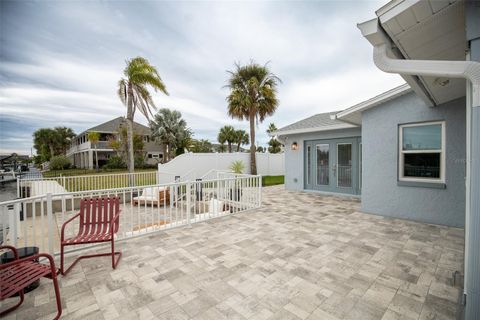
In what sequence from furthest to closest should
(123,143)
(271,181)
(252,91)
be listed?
(123,143), (271,181), (252,91)

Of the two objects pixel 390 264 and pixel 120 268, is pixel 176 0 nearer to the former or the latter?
pixel 120 268

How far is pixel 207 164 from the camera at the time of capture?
13.7 metres

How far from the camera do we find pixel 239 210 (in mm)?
6176

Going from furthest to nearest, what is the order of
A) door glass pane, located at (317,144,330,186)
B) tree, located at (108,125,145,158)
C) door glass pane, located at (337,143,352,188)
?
tree, located at (108,125,145,158) < door glass pane, located at (317,144,330,186) < door glass pane, located at (337,143,352,188)

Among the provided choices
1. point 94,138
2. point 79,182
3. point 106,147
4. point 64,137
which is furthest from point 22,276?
point 64,137

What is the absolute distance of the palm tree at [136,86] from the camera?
973 centimetres

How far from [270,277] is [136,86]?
10.5 metres

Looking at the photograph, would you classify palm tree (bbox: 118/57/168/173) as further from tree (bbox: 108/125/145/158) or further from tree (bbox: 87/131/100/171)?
tree (bbox: 87/131/100/171)

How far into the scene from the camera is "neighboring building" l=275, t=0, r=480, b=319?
1611mm

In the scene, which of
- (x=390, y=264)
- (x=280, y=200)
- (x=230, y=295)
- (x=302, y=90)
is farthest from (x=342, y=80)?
(x=230, y=295)

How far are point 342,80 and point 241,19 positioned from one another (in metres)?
6.57

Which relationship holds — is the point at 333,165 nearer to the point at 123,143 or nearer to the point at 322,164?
the point at 322,164

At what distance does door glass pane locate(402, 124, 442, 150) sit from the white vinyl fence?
8018mm

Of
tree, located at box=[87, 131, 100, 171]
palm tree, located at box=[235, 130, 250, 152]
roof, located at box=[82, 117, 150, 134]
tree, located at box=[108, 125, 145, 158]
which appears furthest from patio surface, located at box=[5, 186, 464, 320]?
roof, located at box=[82, 117, 150, 134]
